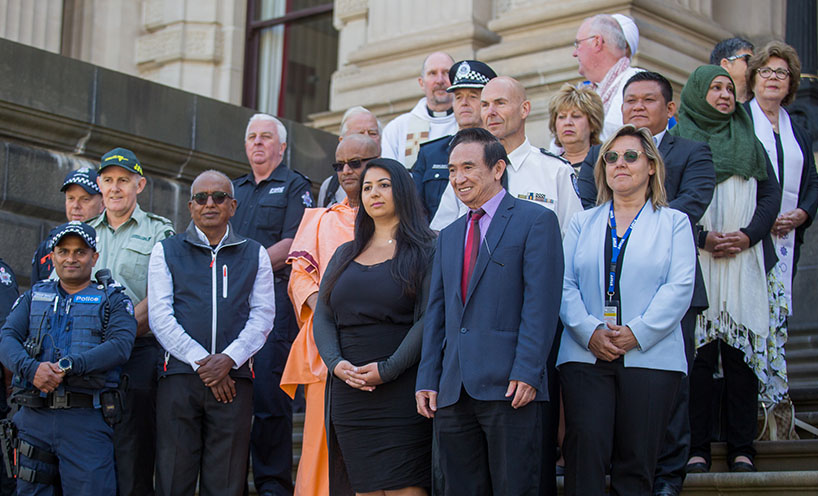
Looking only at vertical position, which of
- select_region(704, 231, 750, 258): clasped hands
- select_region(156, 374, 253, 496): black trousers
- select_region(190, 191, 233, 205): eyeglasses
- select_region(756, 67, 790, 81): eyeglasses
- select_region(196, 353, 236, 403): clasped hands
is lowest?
select_region(156, 374, 253, 496): black trousers

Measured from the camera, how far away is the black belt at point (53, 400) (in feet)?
20.6

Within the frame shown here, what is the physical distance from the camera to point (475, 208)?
5.68m

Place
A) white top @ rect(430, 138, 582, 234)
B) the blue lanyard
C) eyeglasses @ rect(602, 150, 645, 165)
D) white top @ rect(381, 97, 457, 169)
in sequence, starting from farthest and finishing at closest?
white top @ rect(381, 97, 457, 169) < white top @ rect(430, 138, 582, 234) < eyeglasses @ rect(602, 150, 645, 165) < the blue lanyard

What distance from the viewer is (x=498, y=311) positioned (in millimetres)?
5320

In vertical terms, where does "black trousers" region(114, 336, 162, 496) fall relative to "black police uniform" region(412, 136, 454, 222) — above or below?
below

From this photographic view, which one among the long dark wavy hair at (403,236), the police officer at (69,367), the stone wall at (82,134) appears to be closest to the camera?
the long dark wavy hair at (403,236)

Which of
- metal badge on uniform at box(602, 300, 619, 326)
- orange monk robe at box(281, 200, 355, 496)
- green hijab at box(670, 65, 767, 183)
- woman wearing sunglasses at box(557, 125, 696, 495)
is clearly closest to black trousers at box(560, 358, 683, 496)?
woman wearing sunglasses at box(557, 125, 696, 495)

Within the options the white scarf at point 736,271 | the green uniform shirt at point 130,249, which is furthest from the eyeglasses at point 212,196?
the white scarf at point 736,271

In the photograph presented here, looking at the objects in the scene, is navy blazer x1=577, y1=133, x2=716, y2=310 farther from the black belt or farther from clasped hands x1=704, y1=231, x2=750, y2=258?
the black belt

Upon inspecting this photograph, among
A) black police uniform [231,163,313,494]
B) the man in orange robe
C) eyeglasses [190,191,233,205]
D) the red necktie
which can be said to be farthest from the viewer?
black police uniform [231,163,313,494]

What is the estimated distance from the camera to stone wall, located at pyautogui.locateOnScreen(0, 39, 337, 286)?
7.88 m

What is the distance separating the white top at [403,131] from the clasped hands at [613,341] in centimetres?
292

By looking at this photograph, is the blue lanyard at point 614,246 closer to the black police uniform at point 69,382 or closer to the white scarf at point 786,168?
the white scarf at point 786,168

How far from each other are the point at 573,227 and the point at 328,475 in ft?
5.53
